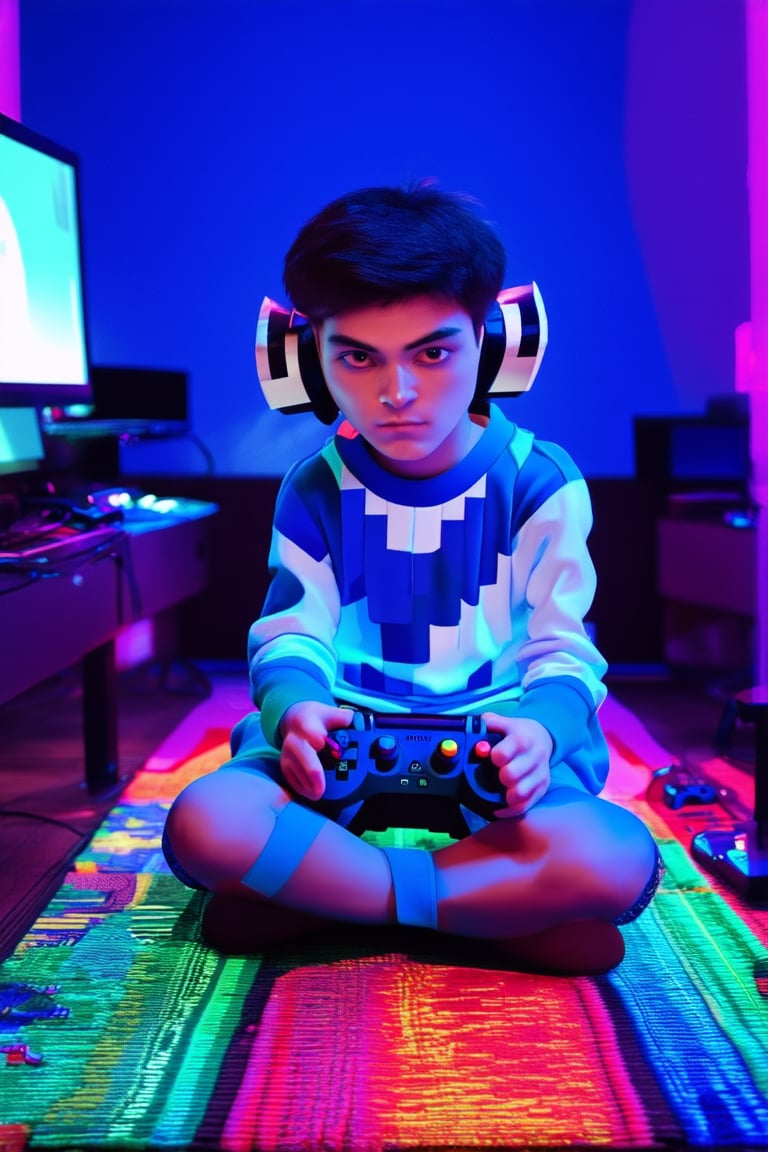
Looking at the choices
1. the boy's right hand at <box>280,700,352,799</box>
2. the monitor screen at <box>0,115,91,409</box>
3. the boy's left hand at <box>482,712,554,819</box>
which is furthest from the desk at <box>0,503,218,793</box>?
the boy's left hand at <box>482,712,554,819</box>

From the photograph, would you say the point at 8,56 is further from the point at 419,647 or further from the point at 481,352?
the point at 419,647

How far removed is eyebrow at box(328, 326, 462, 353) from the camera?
1.16 m

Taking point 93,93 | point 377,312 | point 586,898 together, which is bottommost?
point 586,898

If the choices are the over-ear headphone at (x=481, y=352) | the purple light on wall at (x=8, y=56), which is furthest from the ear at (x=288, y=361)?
the purple light on wall at (x=8, y=56)

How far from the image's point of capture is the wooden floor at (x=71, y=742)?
4.89ft

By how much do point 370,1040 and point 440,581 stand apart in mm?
519

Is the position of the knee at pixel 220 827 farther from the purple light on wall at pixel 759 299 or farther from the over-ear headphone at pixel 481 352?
the purple light on wall at pixel 759 299

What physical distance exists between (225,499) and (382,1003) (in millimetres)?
2094

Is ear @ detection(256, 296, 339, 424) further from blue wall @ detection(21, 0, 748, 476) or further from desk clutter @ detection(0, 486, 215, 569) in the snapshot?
blue wall @ detection(21, 0, 748, 476)

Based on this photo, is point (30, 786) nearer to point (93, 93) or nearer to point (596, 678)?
point (596, 678)

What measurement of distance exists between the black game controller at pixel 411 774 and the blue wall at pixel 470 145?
1.96m

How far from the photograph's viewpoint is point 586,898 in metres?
1.10

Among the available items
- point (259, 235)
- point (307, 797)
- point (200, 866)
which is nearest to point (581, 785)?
point (307, 797)

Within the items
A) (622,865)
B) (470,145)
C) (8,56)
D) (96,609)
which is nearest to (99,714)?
(96,609)
